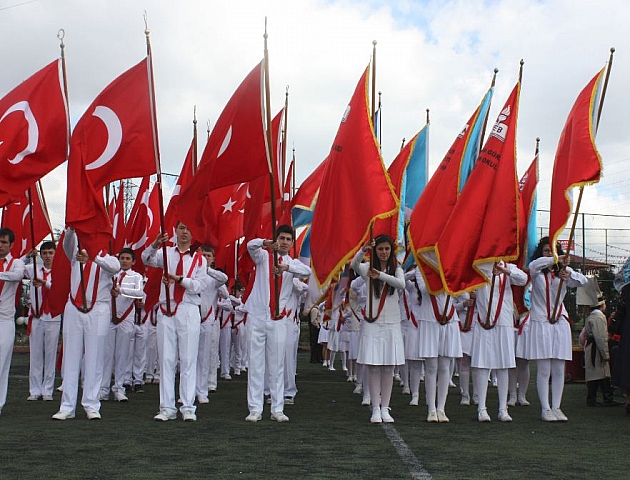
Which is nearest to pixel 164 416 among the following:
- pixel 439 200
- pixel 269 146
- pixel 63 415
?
pixel 63 415

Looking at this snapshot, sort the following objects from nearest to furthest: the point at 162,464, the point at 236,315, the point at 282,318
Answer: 1. the point at 162,464
2. the point at 282,318
3. the point at 236,315

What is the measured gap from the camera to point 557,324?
35.4 ft

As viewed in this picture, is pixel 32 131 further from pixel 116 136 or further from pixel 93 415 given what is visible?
pixel 93 415

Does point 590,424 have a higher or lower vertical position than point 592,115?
lower

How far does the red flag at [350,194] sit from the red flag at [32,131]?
317cm

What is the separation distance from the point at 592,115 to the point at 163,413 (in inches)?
240

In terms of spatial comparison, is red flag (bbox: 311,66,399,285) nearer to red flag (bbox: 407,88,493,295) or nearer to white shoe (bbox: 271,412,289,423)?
red flag (bbox: 407,88,493,295)

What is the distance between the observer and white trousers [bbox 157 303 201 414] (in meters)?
10.1

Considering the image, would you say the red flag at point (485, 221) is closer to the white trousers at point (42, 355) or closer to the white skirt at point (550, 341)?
the white skirt at point (550, 341)

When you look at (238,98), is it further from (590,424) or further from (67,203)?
(590,424)

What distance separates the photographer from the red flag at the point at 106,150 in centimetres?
985

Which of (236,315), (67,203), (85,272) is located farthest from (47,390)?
(236,315)

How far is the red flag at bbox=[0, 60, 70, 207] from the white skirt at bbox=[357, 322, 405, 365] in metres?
4.15

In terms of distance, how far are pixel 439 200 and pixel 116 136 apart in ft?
13.3
